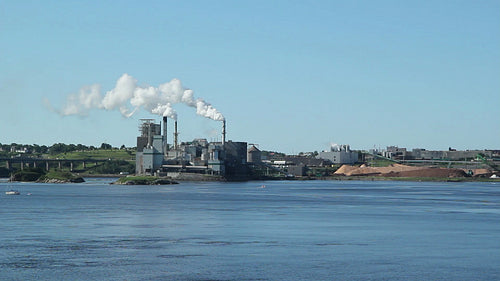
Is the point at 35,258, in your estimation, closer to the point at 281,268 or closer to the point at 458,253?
the point at 281,268

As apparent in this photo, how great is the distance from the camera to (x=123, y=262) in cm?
4203

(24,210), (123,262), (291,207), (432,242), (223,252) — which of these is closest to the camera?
(123,262)

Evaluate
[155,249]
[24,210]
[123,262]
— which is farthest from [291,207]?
[123,262]

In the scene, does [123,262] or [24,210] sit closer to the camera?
[123,262]

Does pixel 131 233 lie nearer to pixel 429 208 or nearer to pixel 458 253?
pixel 458 253

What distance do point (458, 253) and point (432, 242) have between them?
644 cm

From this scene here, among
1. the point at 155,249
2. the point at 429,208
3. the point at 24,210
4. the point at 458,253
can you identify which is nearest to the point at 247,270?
the point at 155,249

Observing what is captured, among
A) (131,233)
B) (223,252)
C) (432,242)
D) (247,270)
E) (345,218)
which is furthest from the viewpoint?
(345,218)

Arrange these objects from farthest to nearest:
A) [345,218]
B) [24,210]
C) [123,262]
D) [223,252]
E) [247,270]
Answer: [24,210] → [345,218] → [223,252] → [123,262] → [247,270]

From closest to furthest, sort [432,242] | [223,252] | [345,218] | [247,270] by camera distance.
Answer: [247,270]
[223,252]
[432,242]
[345,218]

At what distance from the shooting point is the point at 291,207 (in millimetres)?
93562

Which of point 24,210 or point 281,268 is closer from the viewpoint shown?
point 281,268

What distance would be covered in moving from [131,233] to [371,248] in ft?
63.7

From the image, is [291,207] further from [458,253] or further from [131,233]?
[458,253]
